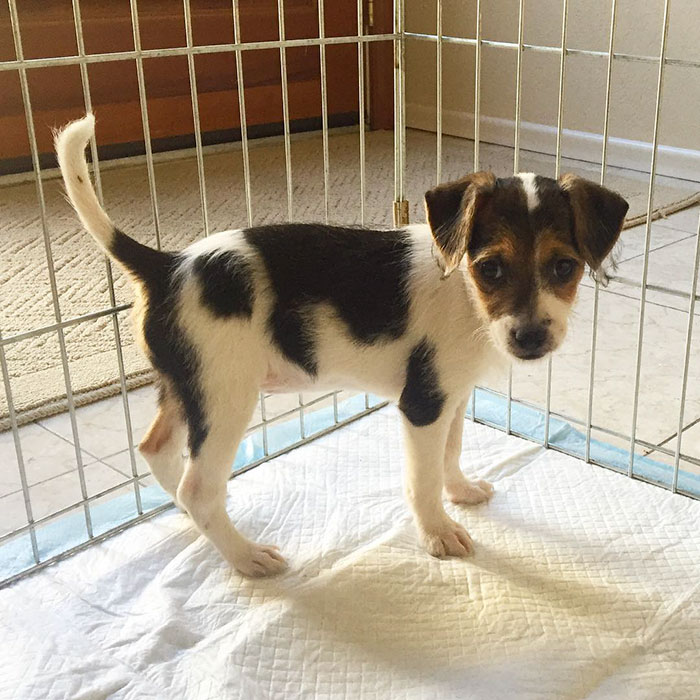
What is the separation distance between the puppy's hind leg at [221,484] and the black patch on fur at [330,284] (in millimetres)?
143

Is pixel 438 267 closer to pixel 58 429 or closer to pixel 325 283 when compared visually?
pixel 325 283

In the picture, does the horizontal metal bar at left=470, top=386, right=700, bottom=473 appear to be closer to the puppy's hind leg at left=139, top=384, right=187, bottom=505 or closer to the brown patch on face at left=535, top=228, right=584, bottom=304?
the brown patch on face at left=535, top=228, right=584, bottom=304

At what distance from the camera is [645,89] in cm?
455

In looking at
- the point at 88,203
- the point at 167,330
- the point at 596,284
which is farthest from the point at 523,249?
the point at 88,203

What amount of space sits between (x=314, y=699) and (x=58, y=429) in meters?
1.26

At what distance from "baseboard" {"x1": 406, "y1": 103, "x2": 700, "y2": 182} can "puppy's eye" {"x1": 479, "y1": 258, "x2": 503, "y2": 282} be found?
299 cm

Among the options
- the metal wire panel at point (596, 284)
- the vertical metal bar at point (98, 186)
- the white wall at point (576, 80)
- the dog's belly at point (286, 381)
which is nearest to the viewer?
the vertical metal bar at point (98, 186)

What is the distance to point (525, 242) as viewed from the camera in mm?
1480

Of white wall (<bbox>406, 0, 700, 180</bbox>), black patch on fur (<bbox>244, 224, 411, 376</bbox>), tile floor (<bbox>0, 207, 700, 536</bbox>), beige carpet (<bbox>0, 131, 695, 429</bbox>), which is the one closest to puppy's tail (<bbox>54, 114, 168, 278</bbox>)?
black patch on fur (<bbox>244, 224, 411, 376</bbox>)

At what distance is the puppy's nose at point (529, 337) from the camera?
1.46m

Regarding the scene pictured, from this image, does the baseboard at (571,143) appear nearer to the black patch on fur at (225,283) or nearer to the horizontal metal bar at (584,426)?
the horizontal metal bar at (584,426)

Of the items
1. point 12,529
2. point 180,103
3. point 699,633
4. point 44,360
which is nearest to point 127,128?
point 180,103

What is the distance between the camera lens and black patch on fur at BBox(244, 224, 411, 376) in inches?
64.1

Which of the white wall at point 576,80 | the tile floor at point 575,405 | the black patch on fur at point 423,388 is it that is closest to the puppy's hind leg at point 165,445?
the tile floor at point 575,405
